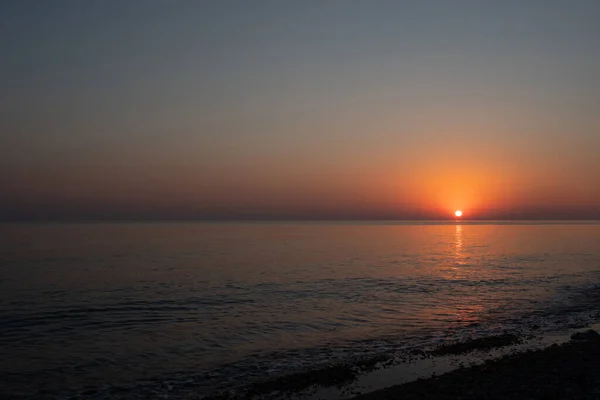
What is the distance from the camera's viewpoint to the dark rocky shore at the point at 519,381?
11961mm

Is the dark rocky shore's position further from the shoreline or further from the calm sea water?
the calm sea water

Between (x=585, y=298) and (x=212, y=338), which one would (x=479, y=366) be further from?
(x=585, y=298)

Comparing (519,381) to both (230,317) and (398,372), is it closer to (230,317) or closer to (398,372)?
(398,372)

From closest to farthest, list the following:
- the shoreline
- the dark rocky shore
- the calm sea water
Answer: the dark rocky shore, the shoreline, the calm sea water

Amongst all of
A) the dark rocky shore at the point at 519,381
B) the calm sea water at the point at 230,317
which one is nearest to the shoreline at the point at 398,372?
the dark rocky shore at the point at 519,381

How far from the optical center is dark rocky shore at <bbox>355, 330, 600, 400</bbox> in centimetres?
1196

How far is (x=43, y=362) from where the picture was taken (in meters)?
17.7

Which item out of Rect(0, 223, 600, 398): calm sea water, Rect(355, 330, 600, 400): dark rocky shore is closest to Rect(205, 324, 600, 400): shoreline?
Rect(355, 330, 600, 400): dark rocky shore

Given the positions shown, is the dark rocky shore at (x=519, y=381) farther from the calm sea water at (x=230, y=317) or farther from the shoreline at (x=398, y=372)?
the calm sea water at (x=230, y=317)

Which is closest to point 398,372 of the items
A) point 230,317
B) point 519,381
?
point 519,381

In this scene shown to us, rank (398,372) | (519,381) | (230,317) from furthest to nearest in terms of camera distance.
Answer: (230,317)
(398,372)
(519,381)

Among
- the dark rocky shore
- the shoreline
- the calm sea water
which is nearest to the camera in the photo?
the dark rocky shore

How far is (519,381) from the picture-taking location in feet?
42.6

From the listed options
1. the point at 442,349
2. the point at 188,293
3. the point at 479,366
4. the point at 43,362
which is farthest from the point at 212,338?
the point at 188,293
